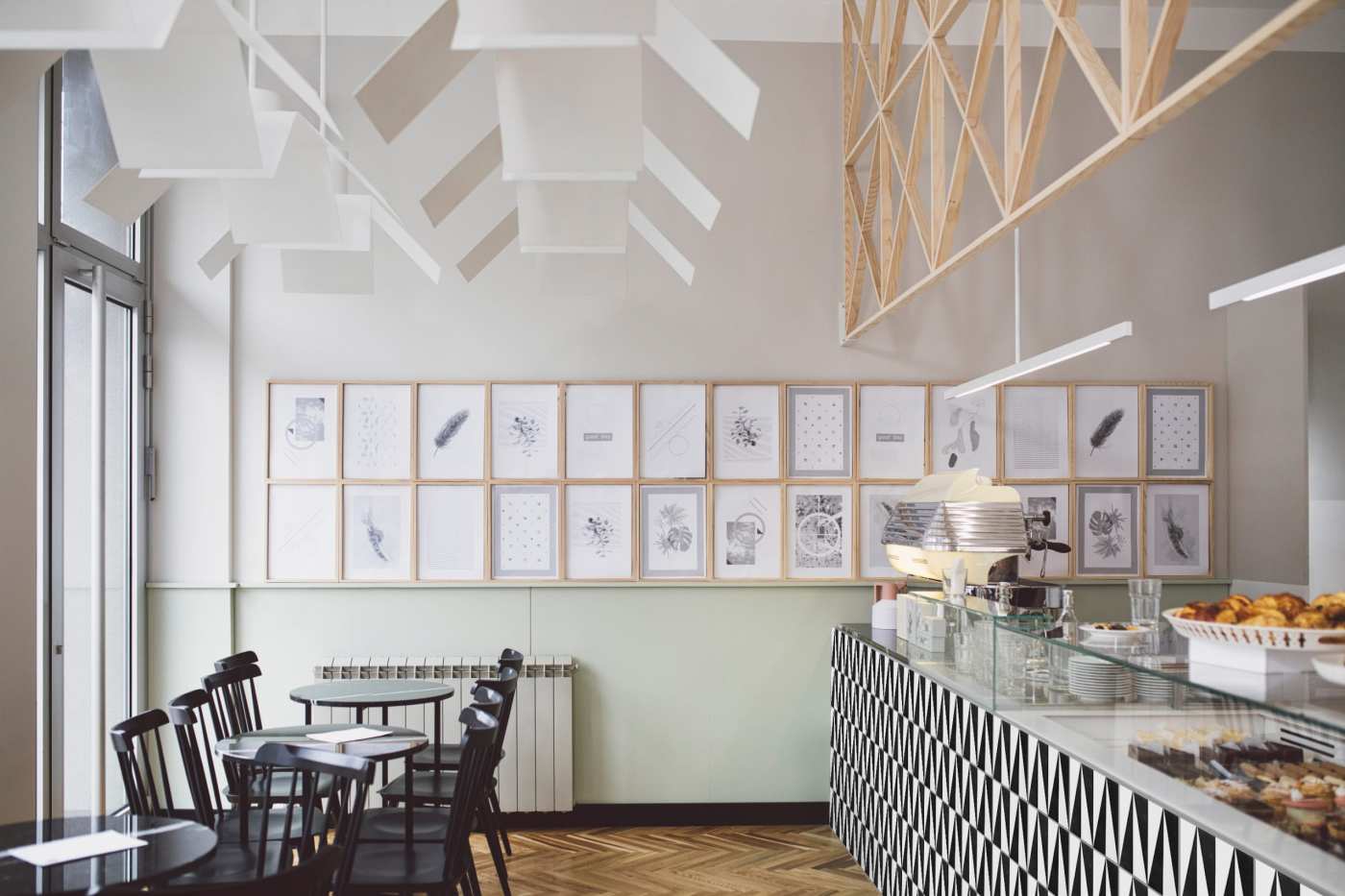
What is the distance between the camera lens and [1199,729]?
7.09 feet

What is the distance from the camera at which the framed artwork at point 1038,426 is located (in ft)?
18.8

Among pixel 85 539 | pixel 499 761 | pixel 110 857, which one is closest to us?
pixel 110 857

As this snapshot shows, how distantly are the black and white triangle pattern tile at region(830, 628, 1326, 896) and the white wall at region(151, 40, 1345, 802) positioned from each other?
638mm

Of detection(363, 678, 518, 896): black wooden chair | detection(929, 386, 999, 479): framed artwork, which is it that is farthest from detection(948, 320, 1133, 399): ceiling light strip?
detection(363, 678, 518, 896): black wooden chair

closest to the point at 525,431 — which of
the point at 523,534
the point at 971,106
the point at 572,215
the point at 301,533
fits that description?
the point at 523,534

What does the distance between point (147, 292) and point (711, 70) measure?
411cm

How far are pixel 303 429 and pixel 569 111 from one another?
3.55 metres

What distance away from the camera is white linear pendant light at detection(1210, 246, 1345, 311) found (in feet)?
7.73

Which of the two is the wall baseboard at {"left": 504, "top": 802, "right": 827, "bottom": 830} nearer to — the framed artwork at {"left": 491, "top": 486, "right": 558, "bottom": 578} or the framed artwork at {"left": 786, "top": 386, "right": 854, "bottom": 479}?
the framed artwork at {"left": 491, "top": 486, "right": 558, "bottom": 578}

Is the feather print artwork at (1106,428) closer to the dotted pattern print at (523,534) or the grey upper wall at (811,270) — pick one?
the grey upper wall at (811,270)

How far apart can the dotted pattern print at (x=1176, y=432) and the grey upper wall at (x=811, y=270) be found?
12cm

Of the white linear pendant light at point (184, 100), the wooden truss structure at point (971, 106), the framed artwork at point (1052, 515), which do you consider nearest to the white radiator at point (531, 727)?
the wooden truss structure at point (971, 106)

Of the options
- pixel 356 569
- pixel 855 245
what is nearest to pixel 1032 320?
pixel 855 245

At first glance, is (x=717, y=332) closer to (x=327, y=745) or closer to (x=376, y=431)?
(x=376, y=431)
